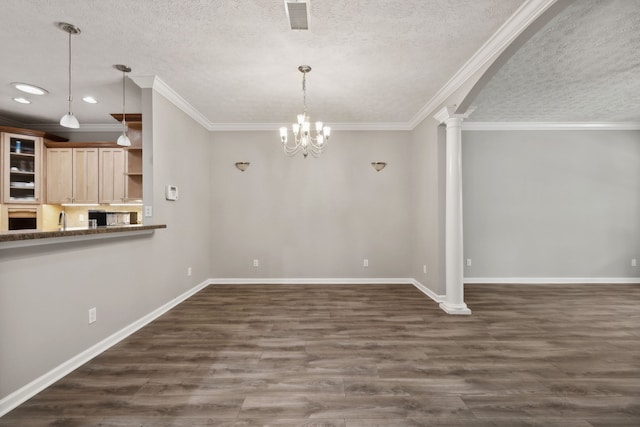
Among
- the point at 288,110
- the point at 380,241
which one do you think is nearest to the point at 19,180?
the point at 288,110

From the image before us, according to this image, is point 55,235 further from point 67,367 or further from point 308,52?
point 308,52

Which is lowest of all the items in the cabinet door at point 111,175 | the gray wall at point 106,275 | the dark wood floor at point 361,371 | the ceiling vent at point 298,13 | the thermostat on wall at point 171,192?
the dark wood floor at point 361,371

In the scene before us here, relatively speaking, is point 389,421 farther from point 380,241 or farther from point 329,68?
point 380,241

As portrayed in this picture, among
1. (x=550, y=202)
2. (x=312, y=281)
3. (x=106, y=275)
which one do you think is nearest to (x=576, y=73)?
(x=550, y=202)

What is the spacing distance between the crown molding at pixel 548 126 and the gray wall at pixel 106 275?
5.02m

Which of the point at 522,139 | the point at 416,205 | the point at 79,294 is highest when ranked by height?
the point at 522,139

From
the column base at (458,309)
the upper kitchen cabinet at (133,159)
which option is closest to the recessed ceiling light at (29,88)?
the upper kitchen cabinet at (133,159)

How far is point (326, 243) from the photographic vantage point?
216 inches

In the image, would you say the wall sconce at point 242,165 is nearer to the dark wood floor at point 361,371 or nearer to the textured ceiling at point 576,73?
the dark wood floor at point 361,371

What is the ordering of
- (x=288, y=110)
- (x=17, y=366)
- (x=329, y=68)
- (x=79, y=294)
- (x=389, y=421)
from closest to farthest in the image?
(x=389, y=421), (x=17, y=366), (x=79, y=294), (x=329, y=68), (x=288, y=110)

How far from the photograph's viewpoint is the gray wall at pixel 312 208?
17.9ft

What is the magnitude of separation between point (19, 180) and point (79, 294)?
159 inches

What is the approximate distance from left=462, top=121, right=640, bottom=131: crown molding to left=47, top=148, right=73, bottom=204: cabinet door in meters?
7.13

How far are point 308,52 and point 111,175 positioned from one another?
13.7 ft
